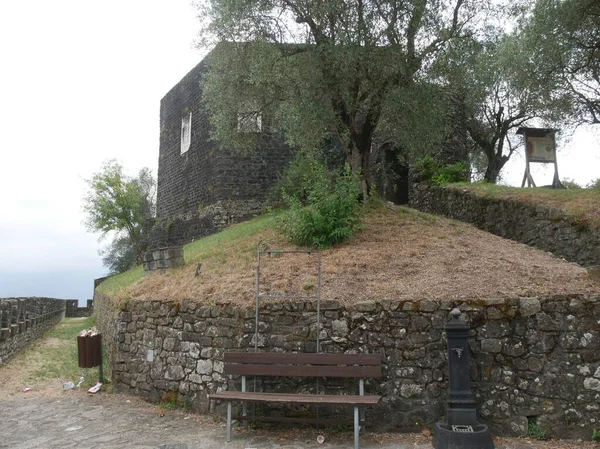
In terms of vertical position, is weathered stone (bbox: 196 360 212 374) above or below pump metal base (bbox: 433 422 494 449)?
above

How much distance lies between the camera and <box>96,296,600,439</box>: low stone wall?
5.84 metres

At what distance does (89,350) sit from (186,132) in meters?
15.0

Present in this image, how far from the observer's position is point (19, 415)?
23.6ft

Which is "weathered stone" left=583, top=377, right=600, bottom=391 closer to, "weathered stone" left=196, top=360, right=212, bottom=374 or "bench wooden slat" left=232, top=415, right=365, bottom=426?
"bench wooden slat" left=232, top=415, right=365, bottom=426

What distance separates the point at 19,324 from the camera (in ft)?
42.9

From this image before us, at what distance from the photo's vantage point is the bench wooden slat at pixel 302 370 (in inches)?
235

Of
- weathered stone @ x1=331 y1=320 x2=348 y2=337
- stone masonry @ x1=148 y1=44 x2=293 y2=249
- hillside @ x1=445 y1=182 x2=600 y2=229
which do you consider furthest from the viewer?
stone masonry @ x1=148 y1=44 x2=293 y2=249

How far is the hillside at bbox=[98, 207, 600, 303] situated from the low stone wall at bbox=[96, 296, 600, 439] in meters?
0.28

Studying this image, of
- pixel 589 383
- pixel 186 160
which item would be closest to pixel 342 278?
pixel 589 383

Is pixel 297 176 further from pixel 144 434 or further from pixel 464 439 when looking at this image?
pixel 464 439

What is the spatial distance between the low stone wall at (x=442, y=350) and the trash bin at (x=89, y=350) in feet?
8.76

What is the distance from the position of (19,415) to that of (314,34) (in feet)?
29.1

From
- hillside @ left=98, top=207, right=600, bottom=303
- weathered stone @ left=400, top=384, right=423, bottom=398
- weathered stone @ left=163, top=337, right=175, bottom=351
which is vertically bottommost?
weathered stone @ left=400, top=384, right=423, bottom=398

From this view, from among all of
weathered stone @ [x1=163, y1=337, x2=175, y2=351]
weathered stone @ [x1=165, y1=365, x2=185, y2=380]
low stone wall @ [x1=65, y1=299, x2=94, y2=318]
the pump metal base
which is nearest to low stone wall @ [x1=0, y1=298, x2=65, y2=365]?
weathered stone @ [x1=163, y1=337, x2=175, y2=351]
